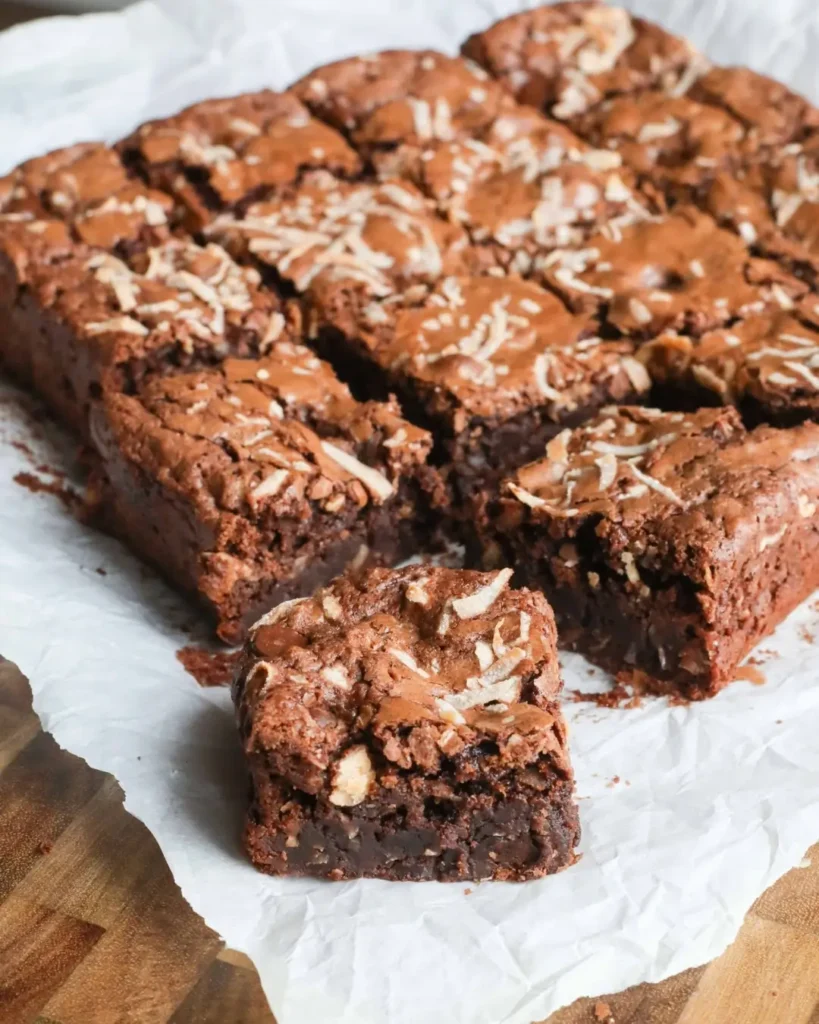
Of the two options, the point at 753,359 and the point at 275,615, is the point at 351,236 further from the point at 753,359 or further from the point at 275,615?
the point at 275,615

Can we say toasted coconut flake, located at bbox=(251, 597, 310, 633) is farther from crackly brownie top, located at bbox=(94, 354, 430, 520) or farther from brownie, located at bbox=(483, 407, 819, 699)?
brownie, located at bbox=(483, 407, 819, 699)

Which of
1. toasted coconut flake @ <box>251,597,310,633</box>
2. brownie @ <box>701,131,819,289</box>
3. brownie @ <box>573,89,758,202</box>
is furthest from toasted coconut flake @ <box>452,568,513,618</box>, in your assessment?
brownie @ <box>573,89,758,202</box>

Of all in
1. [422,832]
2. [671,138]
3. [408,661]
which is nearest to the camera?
[422,832]

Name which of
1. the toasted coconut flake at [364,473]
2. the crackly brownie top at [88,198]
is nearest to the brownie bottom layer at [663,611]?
the toasted coconut flake at [364,473]

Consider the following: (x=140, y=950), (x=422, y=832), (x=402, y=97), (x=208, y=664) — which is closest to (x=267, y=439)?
(x=208, y=664)

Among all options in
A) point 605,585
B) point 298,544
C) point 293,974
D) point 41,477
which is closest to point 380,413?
point 298,544

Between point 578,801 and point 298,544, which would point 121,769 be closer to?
point 298,544
